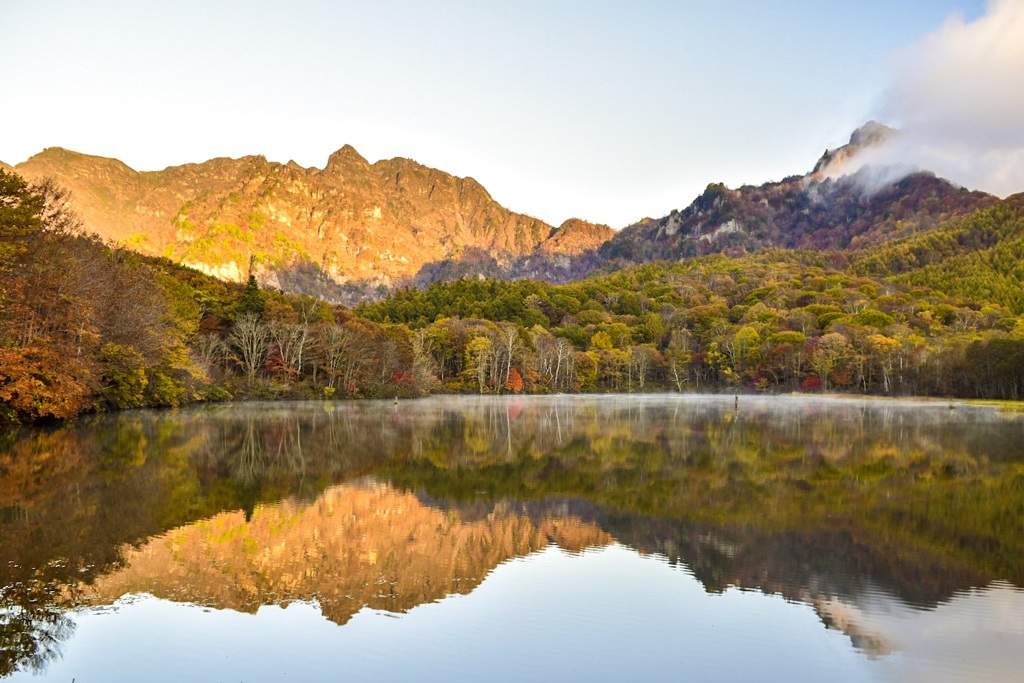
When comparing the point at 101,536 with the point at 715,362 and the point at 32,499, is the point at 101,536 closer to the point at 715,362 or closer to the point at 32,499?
the point at 32,499

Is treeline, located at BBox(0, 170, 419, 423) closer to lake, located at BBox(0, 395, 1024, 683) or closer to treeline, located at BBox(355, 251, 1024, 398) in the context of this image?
lake, located at BBox(0, 395, 1024, 683)

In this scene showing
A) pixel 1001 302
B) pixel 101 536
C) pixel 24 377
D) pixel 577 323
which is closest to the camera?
pixel 101 536

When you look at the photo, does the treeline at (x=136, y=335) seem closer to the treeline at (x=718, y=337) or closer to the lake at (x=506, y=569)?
the lake at (x=506, y=569)

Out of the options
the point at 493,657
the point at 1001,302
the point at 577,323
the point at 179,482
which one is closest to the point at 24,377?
the point at 179,482

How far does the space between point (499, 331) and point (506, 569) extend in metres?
90.4

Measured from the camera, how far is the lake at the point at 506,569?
759 cm

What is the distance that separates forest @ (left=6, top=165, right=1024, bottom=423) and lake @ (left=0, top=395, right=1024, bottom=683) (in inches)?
512

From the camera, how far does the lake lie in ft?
24.9

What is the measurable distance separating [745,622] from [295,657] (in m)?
5.39

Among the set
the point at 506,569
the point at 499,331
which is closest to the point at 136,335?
the point at 506,569

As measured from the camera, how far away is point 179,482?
17.9 meters

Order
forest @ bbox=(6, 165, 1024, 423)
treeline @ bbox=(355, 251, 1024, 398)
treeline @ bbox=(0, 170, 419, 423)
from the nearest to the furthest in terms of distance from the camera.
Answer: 1. treeline @ bbox=(0, 170, 419, 423)
2. forest @ bbox=(6, 165, 1024, 423)
3. treeline @ bbox=(355, 251, 1024, 398)

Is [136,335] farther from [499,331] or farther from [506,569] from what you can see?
[499,331]

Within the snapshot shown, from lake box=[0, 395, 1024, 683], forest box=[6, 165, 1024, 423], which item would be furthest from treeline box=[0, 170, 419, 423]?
lake box=[0, 395, 1024, 683]
